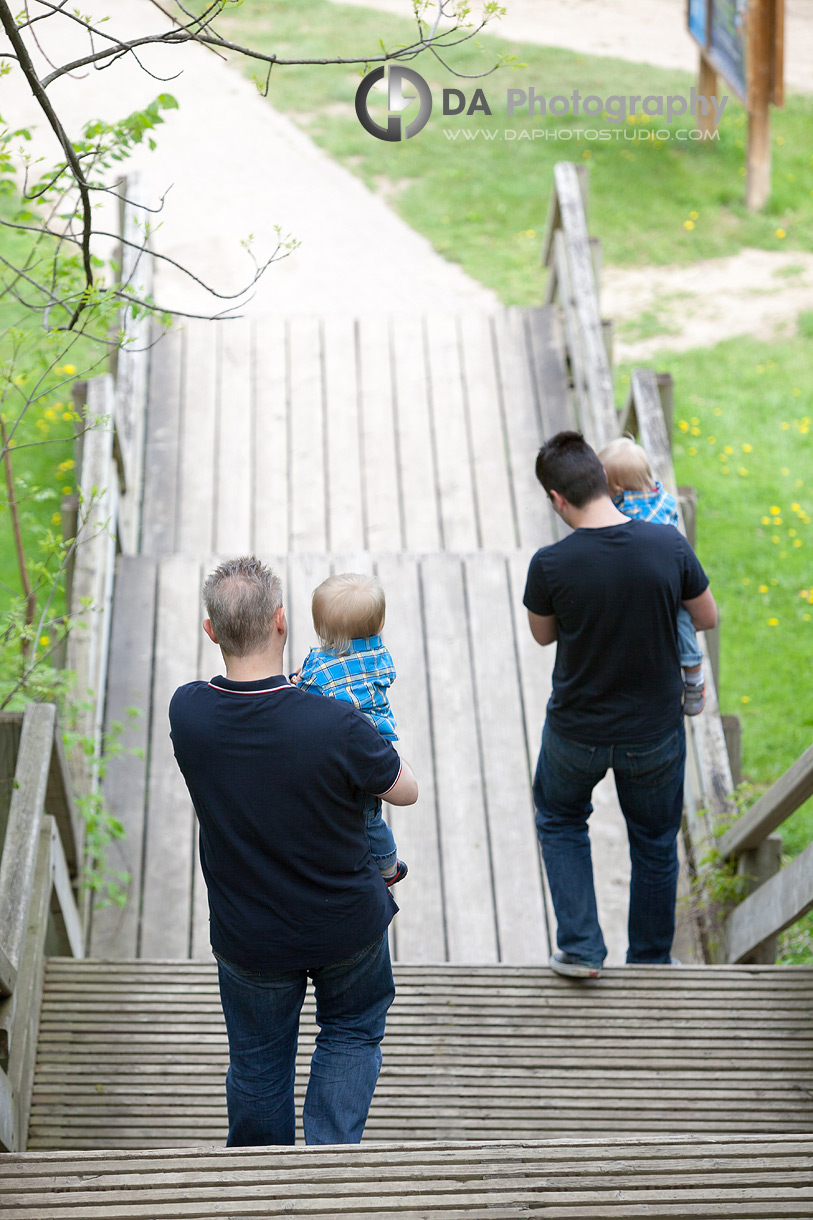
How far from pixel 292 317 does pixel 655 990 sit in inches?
187

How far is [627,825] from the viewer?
3.21m

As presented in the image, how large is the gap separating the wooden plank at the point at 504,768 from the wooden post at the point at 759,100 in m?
6.38

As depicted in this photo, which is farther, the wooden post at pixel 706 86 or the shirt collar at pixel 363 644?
the wooden post at pixel 706 86

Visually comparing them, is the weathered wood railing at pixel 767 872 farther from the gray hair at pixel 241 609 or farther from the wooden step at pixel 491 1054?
the gray hair at pixel 241 609

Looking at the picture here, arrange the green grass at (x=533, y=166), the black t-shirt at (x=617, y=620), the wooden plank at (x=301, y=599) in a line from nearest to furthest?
the black t-shirt at (x=617, y=620)
the wooden plank at (x=301, y=599)
the green grass at (x=533, y=166)

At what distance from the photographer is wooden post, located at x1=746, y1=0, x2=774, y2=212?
30.5ft

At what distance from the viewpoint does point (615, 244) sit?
10320 millimetres

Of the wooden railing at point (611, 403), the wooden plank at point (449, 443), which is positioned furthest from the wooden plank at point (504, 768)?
the wooden plank at point (449, 443)

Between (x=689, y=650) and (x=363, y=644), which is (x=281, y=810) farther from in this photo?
(x=689, y=650)

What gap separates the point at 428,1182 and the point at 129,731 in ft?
9.35

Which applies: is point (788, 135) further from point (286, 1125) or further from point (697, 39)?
point (286, 1125)

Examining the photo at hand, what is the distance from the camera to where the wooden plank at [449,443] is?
5.79 meters

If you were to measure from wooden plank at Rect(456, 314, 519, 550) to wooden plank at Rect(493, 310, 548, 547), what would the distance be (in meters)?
0.03

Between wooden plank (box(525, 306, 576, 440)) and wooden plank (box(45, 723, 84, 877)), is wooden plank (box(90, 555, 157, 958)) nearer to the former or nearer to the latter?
wooden plank (box(45, 723, 84, 877))
